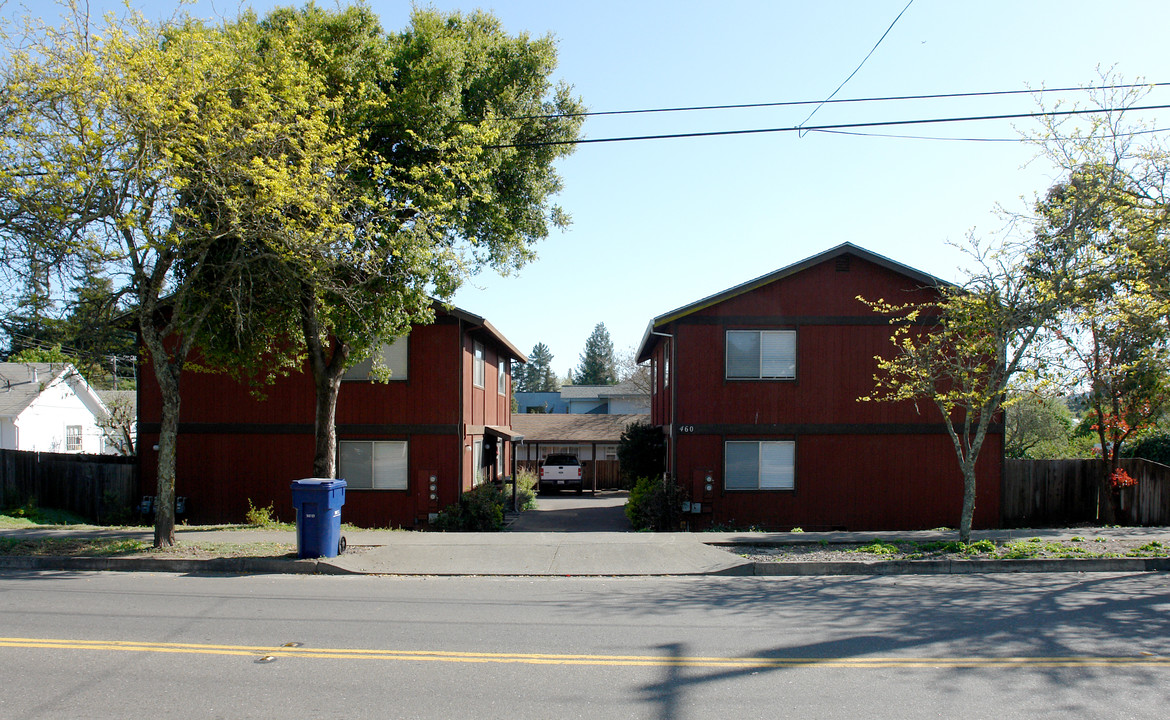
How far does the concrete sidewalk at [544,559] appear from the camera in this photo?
11531mm

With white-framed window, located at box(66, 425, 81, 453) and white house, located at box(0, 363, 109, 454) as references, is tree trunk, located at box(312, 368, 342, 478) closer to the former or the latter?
white house, located at box(0, 363, 109, 454)

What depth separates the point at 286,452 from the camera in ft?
63.8

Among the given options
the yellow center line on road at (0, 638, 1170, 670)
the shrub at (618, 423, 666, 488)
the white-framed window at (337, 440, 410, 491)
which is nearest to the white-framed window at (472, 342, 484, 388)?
the white-framed window at (337, 440, 410, 491)

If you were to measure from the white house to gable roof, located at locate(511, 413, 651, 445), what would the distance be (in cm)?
1796

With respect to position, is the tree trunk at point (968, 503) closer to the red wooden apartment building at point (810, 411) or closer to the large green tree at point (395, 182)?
the red wooden apartment building at point (810, 411)

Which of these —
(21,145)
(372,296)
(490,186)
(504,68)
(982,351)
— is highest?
(504,68)

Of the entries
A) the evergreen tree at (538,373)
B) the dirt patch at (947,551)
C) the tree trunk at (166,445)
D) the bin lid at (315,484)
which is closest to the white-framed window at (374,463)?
the tree trunk at (166,445)

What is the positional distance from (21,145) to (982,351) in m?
14.8

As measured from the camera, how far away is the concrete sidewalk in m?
11.5

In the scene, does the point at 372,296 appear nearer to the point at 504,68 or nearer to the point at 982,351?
the point at 504,68

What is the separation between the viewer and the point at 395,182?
45.5ft

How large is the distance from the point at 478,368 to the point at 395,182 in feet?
29.1

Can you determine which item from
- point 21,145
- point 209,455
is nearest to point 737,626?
point 21,145

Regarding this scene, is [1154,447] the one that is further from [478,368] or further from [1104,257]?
[478,368]
